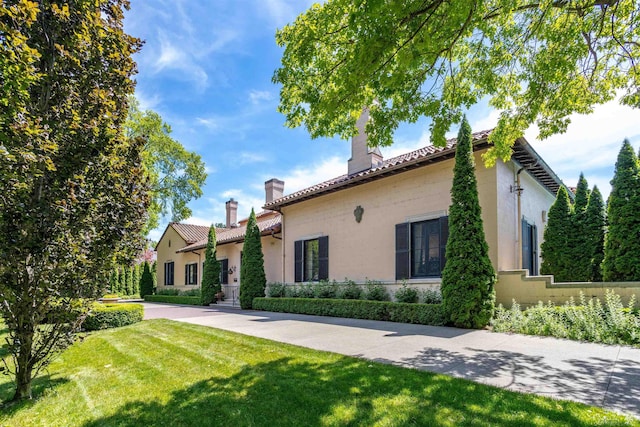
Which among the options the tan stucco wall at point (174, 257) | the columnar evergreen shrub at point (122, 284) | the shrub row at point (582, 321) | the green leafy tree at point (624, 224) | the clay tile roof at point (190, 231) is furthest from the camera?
the columnar evergreen shrub at point (122, 284)

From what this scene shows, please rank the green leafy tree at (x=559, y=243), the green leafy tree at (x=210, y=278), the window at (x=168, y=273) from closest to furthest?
1. the green leafy tree at (x=559, y=243)
2. the green leafy tree at (x=210, y=278)
3. the window at (x=168, y=273)

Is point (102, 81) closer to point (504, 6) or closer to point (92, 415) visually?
point (92, 415)

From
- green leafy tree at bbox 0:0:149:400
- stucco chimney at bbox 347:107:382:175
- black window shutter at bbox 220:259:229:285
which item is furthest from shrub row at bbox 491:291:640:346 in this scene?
black window shutter at bbox 220:259:229:285

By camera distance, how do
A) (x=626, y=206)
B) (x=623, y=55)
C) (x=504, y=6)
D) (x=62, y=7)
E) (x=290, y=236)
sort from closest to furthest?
1. (x=62, y=7)
2. (x=504, y=6)
3. (x=623, y=55)
4. (x=626, y=206)
5. (x=290, y=236)

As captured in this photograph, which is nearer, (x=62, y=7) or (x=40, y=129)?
(x=40, y=129)

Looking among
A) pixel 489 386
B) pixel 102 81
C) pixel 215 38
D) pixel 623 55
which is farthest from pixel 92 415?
pixel 623 55

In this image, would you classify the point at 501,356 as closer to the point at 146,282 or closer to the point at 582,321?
the point at 582,321

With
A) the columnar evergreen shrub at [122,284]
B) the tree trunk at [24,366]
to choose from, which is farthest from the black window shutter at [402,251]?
the columnar evergreen shrub at [122,284]

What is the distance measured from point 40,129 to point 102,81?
1.10 m

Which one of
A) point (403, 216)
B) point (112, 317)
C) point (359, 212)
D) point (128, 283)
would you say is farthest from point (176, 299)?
point (403, 216)

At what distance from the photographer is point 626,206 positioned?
9195mm

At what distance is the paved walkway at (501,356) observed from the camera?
385cm

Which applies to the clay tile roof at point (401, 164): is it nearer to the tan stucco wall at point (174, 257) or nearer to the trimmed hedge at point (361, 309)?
the trimmed hedge at point (361, 309)

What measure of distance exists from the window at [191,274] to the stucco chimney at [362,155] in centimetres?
1428
